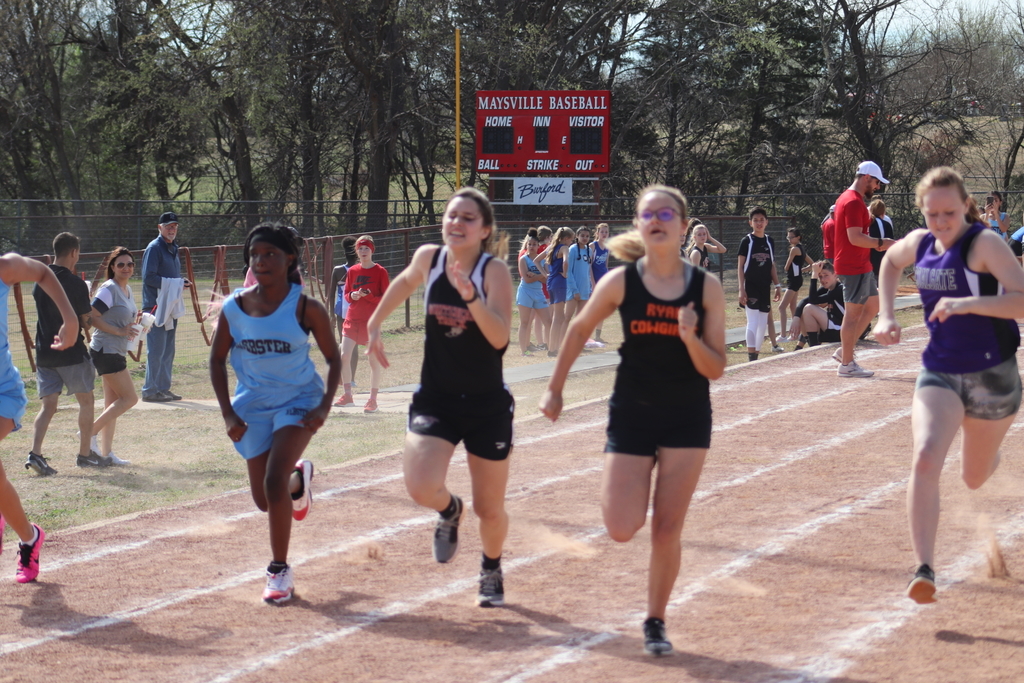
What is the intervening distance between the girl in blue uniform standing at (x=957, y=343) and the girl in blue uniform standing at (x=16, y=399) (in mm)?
4241

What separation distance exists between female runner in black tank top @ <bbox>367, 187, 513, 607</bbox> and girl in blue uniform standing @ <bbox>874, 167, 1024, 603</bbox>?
70.3 inches

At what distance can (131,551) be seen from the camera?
642cm

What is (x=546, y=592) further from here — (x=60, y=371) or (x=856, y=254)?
(x=856, y=254)

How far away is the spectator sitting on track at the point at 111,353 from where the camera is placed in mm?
9211

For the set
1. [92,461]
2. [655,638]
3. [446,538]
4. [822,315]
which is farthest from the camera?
[822,315]

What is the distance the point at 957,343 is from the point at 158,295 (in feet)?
31.1

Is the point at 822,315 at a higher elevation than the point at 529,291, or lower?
lower

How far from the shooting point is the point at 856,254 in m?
11.7

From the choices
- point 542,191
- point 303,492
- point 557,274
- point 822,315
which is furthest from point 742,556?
point 542,191

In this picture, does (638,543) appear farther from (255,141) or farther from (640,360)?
(255,141)

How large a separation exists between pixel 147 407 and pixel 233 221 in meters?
19.1

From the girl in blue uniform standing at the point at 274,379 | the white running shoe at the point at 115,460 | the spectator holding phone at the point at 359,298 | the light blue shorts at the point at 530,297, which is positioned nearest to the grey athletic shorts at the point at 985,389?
the girl in blue uniform standing at the point at 274,379

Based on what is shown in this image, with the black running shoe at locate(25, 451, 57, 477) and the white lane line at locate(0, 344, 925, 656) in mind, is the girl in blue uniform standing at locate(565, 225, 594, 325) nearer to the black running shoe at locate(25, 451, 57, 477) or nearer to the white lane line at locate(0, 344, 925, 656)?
the white lane line at locate(0, 344, 925, 656)

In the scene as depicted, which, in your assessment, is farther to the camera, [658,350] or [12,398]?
[12,398]
